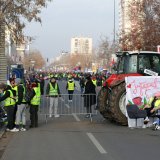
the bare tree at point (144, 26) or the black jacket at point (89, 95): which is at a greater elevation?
the bare tree at point (144, 26)

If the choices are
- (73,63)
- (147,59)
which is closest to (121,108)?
(147,59)

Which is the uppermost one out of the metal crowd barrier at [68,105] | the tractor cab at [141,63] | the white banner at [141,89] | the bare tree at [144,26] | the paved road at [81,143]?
the bare tree at [144,26]

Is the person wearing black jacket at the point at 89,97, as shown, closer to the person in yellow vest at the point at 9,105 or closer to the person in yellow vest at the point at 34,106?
the person in yellow vest at the point at 34,106

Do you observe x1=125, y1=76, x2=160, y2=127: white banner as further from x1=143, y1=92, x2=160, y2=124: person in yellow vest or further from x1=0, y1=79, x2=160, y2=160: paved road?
x1=0, y1=79, x2=160, y2=160: paved road

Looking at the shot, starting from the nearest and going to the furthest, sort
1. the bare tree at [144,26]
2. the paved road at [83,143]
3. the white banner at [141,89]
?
1. the paved road at [83,143]
2. the white banner at [141,89]
3. the bare tree at [144,26]

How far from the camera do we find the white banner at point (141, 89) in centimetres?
1630

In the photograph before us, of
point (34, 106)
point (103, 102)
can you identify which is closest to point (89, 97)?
point (103, 102)

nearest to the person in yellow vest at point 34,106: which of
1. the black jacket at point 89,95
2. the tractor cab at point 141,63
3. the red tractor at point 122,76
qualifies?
the red tractor at point 122,76

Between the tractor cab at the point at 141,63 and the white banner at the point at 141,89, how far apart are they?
24.8 inches

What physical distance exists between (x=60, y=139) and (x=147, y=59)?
19.4 ft

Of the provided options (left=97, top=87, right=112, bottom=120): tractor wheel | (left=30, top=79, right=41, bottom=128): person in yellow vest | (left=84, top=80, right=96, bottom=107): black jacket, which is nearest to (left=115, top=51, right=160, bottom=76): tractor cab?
(left=97, top=87, right=112, bottom=120): tractor wheel

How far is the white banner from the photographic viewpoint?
16.3 metres

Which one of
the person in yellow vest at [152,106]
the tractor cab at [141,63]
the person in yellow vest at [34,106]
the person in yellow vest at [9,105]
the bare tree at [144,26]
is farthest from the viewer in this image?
the bare tree at [144,26]

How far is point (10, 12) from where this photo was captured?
72.1 ft
